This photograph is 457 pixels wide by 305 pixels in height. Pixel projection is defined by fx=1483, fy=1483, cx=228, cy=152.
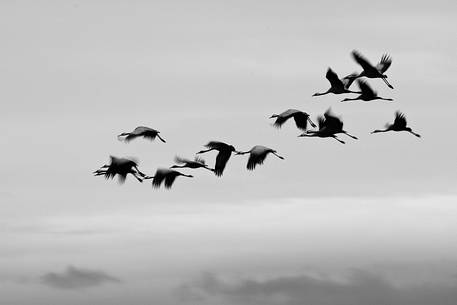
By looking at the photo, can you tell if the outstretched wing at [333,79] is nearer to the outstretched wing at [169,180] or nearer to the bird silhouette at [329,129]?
the bird silhouette at [329,129]

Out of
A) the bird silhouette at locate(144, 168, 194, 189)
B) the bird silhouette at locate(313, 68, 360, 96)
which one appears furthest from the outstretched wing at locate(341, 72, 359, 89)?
the bird silhouette at locate(144, 168, 194, 189)

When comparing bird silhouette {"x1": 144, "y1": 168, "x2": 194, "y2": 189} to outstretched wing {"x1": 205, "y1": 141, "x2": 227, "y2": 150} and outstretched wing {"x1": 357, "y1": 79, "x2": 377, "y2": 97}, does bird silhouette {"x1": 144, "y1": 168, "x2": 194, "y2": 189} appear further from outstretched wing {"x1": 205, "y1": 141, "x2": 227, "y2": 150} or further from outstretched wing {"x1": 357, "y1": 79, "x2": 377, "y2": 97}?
outstretched wing {"x1": 357, "y1": 79, "x2": 377, "y2": 97}

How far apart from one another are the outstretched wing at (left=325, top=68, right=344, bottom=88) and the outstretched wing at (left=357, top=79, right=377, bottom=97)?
112 cm

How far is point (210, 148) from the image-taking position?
63.7m

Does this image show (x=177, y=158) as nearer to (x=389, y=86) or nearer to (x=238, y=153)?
(x=238, y=153)

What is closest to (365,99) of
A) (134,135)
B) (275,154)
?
(275,154)

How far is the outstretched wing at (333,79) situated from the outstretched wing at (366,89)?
1.12 metres

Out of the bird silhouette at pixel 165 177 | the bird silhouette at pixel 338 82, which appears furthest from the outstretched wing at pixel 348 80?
the bird silhouette at pixel 165 177

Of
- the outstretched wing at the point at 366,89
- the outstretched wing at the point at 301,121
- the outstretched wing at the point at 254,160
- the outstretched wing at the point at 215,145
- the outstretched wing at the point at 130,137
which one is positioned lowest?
the outstretched wing at the point at 254,160

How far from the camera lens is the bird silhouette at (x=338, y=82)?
6688 cm

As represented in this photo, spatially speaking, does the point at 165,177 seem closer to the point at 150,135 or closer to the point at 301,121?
the point at 150,135

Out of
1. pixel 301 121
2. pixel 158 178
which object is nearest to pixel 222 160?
pixel 158 178

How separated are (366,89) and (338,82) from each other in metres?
1.63

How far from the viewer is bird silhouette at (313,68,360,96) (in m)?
66.9
